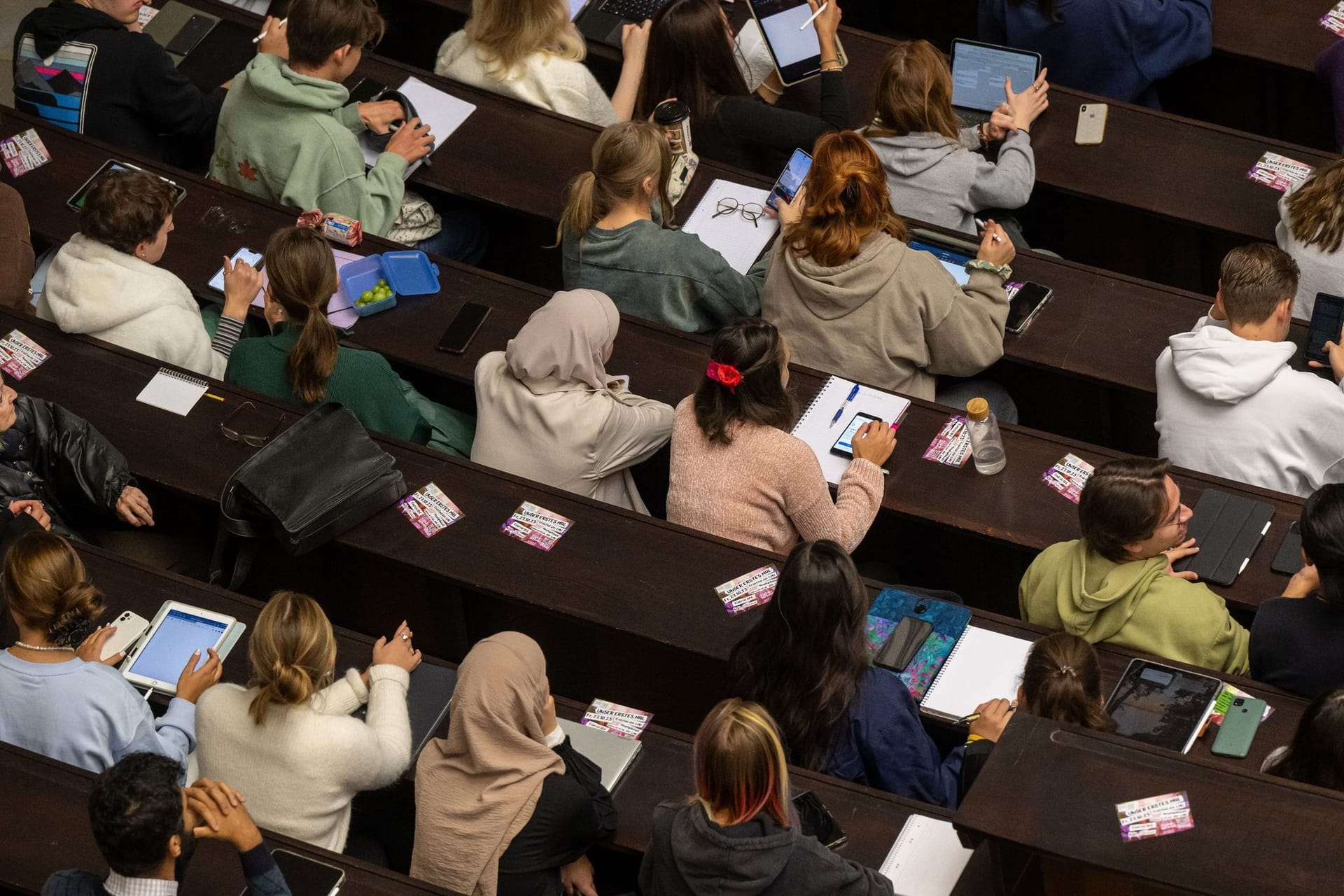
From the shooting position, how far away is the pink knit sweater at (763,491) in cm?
453

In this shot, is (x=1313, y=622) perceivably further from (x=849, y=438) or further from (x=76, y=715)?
(x=76, y=715)

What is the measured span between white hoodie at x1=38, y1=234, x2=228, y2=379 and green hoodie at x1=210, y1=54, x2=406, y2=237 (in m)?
0.66

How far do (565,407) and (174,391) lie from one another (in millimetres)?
1235

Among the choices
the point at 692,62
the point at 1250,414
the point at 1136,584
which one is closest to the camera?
the point at 1136,584

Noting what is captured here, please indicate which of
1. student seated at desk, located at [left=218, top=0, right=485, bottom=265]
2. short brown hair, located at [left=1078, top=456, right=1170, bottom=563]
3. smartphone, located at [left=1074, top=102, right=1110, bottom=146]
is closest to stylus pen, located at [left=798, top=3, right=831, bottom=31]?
smartphone, located at [left=1074, top=102, right=1110, bottom=146]

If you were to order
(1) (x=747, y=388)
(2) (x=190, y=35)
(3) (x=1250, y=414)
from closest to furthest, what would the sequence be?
(1) (x=747, y=388) → (3) (x=1250, y=414) → (2) (x=190, y=35)

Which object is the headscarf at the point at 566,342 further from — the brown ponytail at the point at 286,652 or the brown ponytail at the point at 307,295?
the brown ponytail at the point at 286,652

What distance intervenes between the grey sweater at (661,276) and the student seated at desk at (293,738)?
1.80 m

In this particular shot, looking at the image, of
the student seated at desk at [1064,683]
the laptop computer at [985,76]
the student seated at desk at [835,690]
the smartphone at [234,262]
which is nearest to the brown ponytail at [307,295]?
the smartphone at [234,262]

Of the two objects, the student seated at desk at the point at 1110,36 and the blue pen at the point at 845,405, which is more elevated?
the student seated at desk at the point at 1110,36

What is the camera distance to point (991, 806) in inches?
126

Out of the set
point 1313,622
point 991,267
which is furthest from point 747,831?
point 991,267

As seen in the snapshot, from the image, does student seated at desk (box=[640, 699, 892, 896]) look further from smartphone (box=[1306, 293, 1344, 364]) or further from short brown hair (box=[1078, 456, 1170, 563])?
smartphone (box=[1306, 293, 1344, 364])

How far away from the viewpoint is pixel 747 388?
4.51 meters
